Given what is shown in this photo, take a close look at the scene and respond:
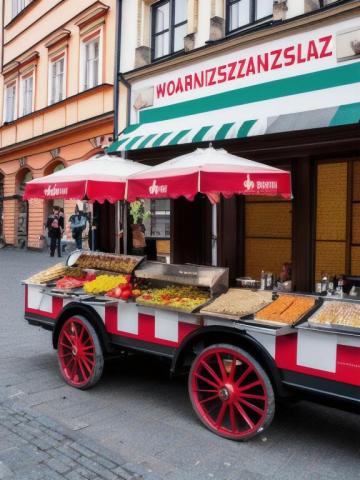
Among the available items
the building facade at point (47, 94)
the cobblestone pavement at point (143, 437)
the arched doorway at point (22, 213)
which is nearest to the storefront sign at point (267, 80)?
the building facade at point (47, 94)

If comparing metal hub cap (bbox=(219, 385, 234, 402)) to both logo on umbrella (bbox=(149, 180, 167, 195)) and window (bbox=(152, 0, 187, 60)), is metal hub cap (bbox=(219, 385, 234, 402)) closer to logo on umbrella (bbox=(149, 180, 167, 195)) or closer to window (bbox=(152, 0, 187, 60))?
logo on umbrella (bbox=(149, 180, 167, 195))

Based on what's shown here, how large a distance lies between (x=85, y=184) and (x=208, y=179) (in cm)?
180

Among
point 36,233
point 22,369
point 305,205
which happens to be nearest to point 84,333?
point 22,369

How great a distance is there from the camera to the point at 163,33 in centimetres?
1046

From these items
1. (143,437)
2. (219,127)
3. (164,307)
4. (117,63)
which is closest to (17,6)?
(117,63)

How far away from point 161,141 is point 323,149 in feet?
9.18

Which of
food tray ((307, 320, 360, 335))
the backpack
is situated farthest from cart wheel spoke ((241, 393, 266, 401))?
the backpack

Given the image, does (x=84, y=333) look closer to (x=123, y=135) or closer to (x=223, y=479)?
(x=223, y=479)

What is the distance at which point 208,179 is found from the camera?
440cm

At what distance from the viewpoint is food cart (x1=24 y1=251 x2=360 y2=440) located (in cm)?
340

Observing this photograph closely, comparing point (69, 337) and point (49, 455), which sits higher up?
point (69, 337)

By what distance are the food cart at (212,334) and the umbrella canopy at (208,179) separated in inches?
30.3

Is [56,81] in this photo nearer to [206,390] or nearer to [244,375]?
[206,390]

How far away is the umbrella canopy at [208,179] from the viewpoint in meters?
4.42
